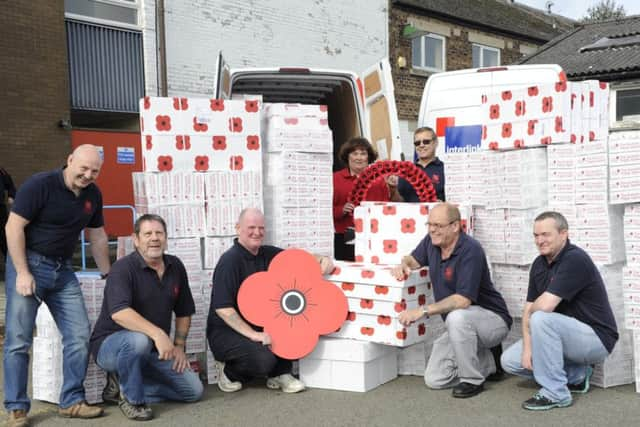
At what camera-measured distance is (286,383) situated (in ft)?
15.4

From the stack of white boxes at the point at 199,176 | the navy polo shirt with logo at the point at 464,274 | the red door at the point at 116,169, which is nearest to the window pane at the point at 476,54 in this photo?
the red door at the point at 116,169

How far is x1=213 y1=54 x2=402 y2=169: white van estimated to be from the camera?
21.5 ft

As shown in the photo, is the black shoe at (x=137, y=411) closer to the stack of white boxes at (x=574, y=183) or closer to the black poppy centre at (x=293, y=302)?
the black poppy centre at (x=293, y=302)

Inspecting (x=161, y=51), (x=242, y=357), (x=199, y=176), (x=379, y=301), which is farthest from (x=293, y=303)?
(x=161, y=51)

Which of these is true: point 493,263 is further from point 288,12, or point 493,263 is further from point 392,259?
point 288,12

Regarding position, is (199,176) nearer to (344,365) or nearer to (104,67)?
(344,365)

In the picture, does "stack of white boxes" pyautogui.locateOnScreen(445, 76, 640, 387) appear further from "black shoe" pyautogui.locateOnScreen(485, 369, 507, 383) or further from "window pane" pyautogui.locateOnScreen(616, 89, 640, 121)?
"window pane" pyautogui.locateOnScreen(616, 89, 640, 121)

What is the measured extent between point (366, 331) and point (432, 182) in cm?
184

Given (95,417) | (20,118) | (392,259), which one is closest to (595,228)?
(392,259)

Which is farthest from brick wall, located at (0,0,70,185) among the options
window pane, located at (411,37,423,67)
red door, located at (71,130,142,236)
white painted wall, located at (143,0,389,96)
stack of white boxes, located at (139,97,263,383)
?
window pane, located at (411,37,423,67)

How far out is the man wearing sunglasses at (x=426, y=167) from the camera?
6.09 metres

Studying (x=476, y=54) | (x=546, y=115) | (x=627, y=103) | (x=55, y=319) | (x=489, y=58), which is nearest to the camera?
(x=55, y=319)

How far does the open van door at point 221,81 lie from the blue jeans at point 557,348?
359 centimetres

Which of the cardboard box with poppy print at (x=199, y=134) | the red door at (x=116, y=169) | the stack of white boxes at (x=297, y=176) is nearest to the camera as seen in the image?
the cardboard box with poppy print at (x=199, y=134)
